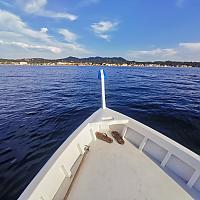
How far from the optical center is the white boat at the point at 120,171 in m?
2.81

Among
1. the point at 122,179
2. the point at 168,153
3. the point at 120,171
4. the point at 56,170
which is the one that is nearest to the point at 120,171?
the point at 120,171

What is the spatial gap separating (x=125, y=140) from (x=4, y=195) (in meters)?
3.32

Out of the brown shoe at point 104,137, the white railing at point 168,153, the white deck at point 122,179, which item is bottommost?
the brown shoe at point 104,137

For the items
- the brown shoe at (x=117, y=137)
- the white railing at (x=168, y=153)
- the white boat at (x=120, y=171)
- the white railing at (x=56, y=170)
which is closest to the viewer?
the white railing at (x=56, y=170)

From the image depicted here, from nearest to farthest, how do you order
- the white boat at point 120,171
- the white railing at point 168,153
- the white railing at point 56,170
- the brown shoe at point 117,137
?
the white railing at point 56,170, the white boat at point 120,171, the white railing at point 168,153, the brown shoe at point 117,137

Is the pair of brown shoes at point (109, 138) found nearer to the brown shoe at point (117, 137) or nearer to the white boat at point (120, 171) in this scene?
the brown shoe at point (117, 137)

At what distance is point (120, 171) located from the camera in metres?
3.39

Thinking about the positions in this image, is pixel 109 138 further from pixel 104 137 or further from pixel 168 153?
pixel 168 153

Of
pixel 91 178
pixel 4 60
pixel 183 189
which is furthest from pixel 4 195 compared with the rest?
pixel 4 60

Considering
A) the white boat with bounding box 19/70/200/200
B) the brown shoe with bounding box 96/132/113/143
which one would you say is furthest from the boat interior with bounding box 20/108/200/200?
the brown shoe with bounding box 96/132/113/143

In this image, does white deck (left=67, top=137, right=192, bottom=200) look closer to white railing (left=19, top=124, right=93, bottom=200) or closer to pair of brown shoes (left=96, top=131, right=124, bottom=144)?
white railing (left=19, top=124, right=93, bottom=200)

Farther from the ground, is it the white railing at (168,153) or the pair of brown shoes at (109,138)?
the white railing at (168,153)

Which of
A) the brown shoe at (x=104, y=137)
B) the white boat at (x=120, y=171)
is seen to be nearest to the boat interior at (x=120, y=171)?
the white boat at (x=120, y=171)

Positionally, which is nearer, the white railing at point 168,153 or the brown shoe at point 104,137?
the white railing at point 168,153
